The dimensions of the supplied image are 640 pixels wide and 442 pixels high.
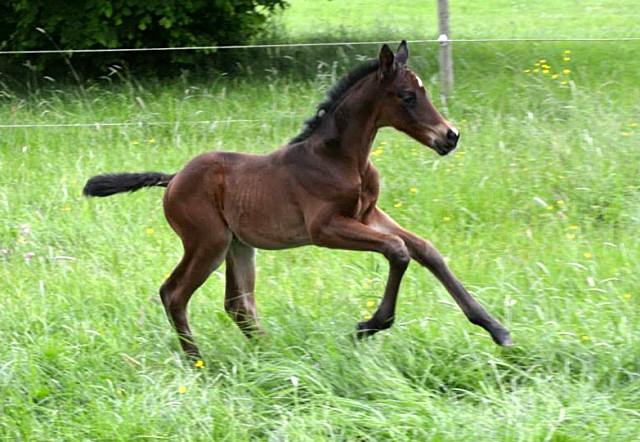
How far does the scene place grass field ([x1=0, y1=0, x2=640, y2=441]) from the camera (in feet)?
Answer: 14.3

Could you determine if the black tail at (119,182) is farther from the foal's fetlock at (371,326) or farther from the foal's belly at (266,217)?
the foal's fetlock at (371,326)

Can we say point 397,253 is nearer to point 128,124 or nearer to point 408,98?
point 408,98

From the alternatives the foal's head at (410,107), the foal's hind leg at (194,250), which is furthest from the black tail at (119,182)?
the foal's head at (410,107)

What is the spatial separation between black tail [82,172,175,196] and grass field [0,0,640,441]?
0.62 m

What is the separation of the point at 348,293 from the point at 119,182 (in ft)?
4.49

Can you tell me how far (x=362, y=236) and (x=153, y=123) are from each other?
466cm

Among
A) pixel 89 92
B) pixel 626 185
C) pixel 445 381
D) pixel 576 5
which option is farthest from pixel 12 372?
pixel 576 5

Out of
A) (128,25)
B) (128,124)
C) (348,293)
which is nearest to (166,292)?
(348,293)

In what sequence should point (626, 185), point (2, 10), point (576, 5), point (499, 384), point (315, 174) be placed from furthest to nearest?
point (576, 5) → point (2, 10) → point (626, 185) → point (315, 174) → point (499, 384)

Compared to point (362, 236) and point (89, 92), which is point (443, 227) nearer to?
point (362, 236)

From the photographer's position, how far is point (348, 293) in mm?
5570

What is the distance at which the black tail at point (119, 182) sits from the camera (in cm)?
548

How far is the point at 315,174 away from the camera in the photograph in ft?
16.4

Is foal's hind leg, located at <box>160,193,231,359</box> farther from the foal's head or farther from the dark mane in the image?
the foal's head
